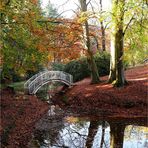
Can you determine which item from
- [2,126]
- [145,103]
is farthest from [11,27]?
[145,103]

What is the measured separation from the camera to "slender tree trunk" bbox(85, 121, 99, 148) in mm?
12011

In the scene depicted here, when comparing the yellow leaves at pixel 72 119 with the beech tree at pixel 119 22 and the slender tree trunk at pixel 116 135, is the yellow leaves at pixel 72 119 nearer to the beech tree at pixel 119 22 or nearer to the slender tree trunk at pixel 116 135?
the slender tree trunk at pixel 116 135

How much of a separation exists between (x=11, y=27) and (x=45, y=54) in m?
2.00

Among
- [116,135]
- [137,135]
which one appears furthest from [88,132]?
[137,135]

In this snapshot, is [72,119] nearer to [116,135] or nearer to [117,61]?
[116,135]

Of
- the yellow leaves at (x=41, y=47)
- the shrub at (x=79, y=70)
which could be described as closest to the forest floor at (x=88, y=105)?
the yellow leaves at (x=41, y=47)

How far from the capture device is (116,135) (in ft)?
42.4

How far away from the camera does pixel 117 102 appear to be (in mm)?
18141

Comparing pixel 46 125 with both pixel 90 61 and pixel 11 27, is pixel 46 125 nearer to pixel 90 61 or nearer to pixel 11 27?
pixel 11 27

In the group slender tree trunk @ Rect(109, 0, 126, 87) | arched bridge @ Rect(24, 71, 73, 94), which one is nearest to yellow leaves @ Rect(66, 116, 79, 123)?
slender tree trunk @ Rect(109, 0, 126, 87)

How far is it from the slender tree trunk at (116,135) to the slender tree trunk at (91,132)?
2.34 ft

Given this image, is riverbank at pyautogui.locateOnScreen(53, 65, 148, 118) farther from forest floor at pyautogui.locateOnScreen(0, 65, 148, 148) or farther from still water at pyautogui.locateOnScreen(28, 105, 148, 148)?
still water at pyautogui.locateOnScreen(28, 105, 148, 148)

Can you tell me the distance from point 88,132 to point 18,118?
3.39m

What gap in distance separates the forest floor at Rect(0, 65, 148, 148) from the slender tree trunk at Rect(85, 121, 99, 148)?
1781mm
